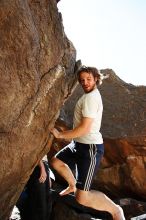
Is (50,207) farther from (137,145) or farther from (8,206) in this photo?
(137,145)

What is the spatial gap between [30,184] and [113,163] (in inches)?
155

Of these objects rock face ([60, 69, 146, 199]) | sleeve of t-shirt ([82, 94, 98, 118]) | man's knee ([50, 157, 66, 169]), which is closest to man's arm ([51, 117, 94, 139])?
sleeve of t-shirt ([82, 94, 98, 118])

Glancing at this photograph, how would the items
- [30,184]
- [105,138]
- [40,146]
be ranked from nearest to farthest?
[40,146], [30,184], [105,138]

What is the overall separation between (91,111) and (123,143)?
421 cm

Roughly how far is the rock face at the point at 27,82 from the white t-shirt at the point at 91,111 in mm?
385

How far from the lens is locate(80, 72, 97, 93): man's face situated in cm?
632

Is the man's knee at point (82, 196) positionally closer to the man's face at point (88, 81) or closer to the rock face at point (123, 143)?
the man's face at point (88, 81)

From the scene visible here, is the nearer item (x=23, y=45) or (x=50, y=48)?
(x=23, y=45)

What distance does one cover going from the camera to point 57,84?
20.6 feet

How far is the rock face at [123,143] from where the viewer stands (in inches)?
407

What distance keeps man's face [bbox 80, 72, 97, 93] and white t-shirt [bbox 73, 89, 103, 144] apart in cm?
8

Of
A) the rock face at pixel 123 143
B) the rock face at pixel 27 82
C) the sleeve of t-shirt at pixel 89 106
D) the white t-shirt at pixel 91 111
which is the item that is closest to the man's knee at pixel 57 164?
the rock face at pixel 27 82

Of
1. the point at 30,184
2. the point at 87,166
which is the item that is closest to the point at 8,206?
the point at 30,184

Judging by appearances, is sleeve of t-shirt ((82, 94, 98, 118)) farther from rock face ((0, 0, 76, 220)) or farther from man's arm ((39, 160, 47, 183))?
man's arm ((39, 160, 47, 183))
